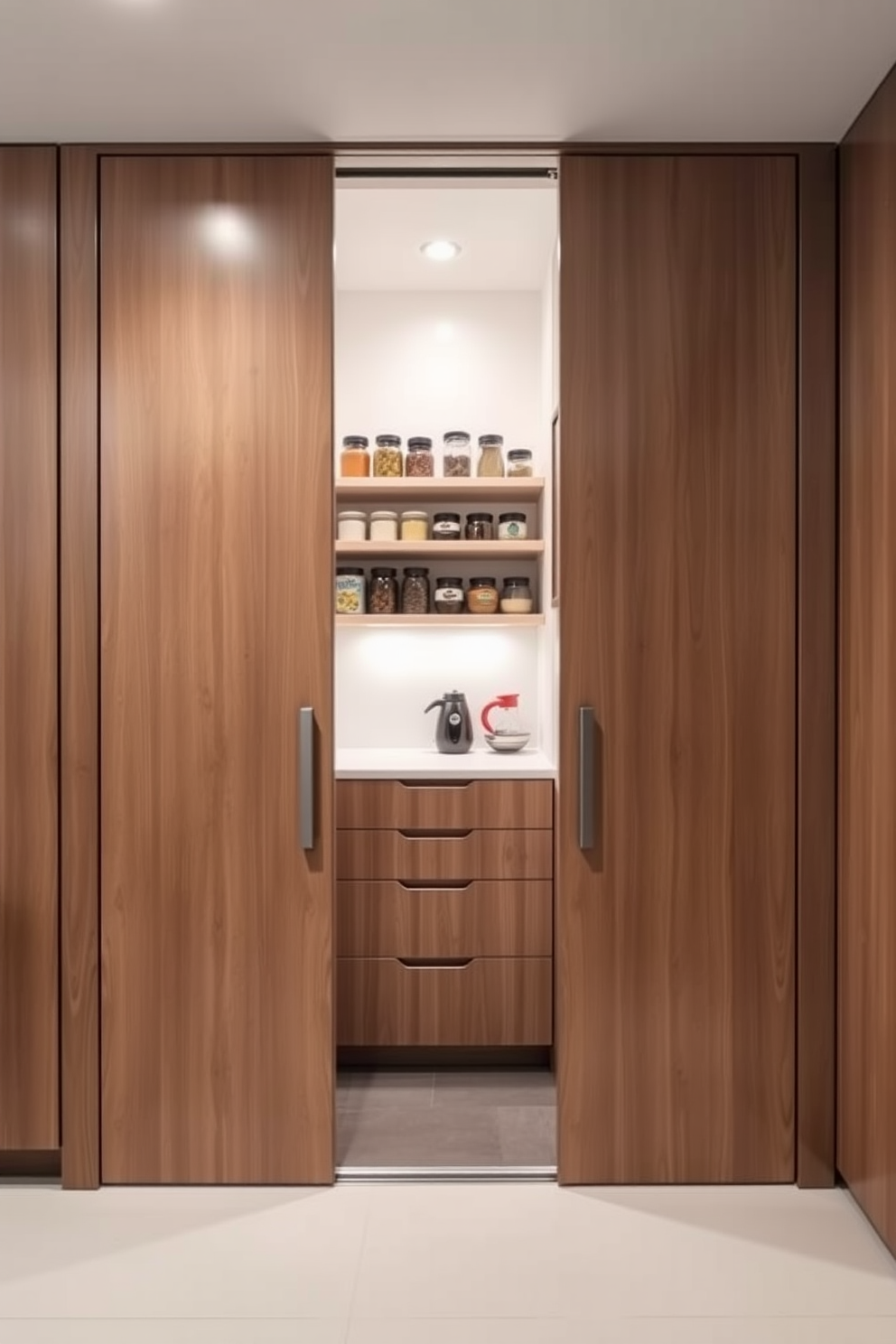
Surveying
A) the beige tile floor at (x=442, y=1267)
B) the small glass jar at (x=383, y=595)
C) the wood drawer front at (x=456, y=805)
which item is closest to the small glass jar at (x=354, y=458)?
the small glass jar at (x=383, y=595)

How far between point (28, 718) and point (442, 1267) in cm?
152

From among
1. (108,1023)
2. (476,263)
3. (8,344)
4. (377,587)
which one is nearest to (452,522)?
(377,587)

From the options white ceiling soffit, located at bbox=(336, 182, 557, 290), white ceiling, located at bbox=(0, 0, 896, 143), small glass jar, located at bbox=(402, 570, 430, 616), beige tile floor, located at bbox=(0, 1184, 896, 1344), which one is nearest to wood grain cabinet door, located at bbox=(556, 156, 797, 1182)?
beige tile floor, located at bbox=(0, 1184, 896, 1344)

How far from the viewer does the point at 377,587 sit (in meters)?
3.48

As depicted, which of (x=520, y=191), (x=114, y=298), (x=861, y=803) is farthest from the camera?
(x=520, y=191)

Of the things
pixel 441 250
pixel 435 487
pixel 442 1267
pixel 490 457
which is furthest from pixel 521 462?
pixel 442 1267

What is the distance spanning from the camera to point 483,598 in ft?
11.3

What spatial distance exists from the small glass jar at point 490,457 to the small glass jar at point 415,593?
418mm

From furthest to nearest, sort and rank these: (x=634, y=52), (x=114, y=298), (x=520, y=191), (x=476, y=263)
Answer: (x=476, y=263) → (x=520, y=191) → (x=114, y=298) → (x=634, y=52)

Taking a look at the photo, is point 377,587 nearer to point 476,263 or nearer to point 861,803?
point 476,263

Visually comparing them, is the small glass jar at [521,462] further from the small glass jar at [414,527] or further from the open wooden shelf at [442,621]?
the open wooden shelf at [442,621]

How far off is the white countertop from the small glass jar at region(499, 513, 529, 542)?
30.2 inches

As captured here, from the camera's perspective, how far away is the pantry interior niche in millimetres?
2818

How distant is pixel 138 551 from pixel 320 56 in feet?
3.69
